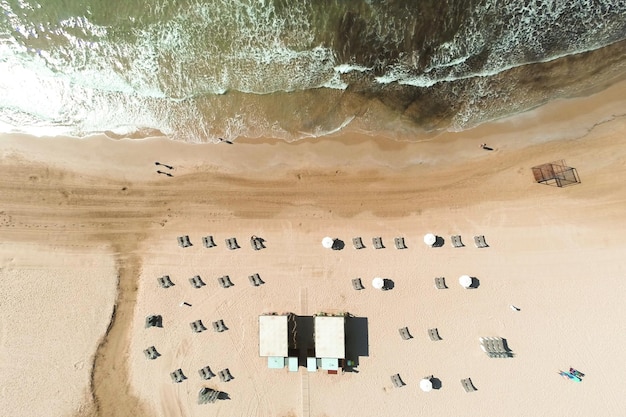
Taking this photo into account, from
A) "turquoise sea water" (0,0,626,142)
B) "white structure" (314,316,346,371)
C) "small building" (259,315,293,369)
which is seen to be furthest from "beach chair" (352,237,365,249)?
"turquoise sea water" (0,0,626,142)

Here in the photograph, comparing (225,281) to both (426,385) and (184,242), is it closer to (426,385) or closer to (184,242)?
(184,242)

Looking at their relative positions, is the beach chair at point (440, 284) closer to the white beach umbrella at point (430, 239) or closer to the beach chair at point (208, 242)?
the white beach umbrella at point (430, 239)

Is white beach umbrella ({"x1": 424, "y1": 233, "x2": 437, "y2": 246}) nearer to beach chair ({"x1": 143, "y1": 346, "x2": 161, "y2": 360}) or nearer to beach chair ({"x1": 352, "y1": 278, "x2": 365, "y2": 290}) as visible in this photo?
beach chair ({"x1": 352, "y1": 278, "x2": 365, "y2": 290})

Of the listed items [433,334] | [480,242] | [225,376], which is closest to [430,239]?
[480,242]

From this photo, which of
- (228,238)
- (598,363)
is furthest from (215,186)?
Result: (598,363)

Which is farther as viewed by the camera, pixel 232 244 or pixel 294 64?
pixel 294 64

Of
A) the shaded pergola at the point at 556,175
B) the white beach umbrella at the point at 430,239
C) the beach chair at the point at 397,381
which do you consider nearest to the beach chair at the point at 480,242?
the white beach umbrella at the point at 430,239

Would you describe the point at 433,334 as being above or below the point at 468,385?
above
